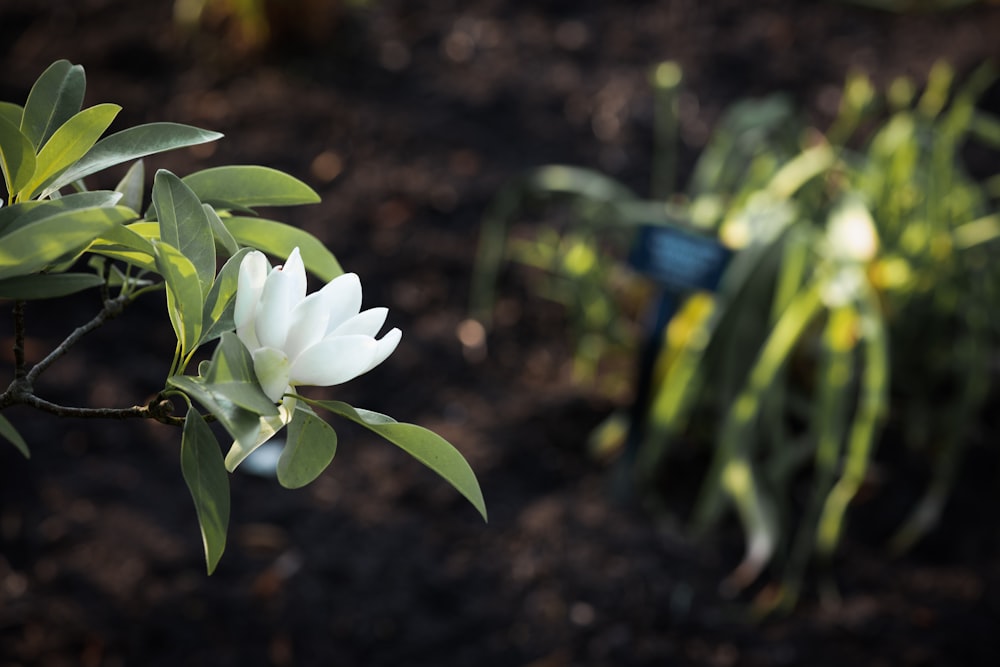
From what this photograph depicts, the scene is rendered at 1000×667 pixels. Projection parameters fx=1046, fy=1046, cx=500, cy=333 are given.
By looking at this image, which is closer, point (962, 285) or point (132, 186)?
point (132, 186)

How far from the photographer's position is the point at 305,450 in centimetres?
53

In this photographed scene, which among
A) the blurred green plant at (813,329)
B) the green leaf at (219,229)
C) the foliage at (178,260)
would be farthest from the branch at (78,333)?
the blurred green plant at (813,329)

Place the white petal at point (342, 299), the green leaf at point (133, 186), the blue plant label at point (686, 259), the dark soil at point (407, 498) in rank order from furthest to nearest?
the blue plant label at point (686, 259), the dark soil at point (407, 498), the green leaf at point (133, 186), the white petal at point (342, 299)

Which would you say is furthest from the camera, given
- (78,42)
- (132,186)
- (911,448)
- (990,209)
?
(78,42)

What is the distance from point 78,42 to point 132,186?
240 cm

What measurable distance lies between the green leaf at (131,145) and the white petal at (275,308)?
0.11m

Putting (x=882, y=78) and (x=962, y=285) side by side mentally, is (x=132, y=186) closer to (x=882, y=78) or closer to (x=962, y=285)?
(x=962, y=285)

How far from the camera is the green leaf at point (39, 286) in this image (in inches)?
19.8

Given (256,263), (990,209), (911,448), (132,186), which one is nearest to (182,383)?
(256,263)

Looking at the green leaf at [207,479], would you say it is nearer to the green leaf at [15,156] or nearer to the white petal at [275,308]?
the white petal at [275,308]

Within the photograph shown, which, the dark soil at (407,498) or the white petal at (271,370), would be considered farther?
the dark soil at (407,498)

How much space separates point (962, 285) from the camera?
172 cm

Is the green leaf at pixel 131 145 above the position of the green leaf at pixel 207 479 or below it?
above

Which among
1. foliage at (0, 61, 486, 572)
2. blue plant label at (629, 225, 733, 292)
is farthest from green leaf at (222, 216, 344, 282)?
blue plant label at (629, 225, 733, 292)
